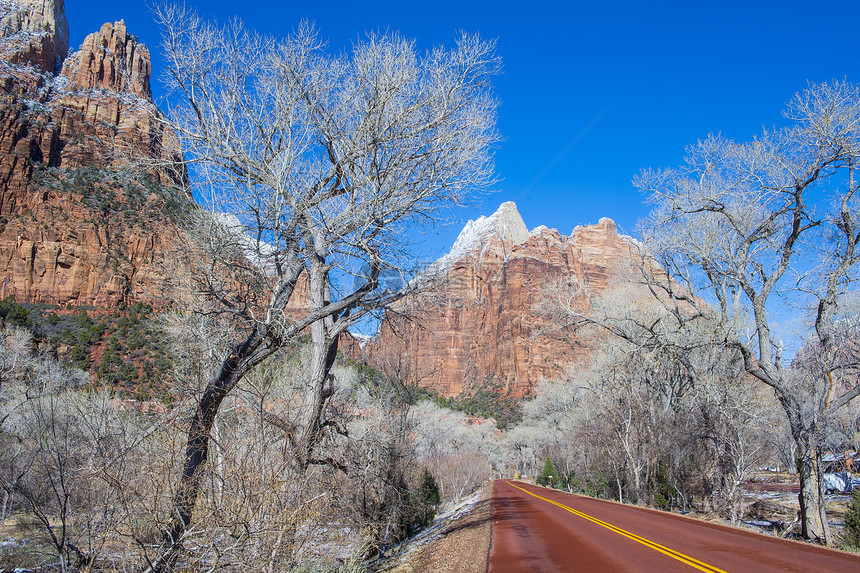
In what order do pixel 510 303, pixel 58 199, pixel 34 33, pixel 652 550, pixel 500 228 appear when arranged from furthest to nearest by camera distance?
1. pixel 500 228
2. pixel 510 303
3. pixel 34 33
4. pixel 58 199
5. pixel 652 550

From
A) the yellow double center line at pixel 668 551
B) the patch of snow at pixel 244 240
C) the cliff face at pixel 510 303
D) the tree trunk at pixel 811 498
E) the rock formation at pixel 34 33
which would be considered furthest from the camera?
the cliff face at pixel 510 303

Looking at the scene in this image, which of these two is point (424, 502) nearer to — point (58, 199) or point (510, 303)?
point (58, 199)

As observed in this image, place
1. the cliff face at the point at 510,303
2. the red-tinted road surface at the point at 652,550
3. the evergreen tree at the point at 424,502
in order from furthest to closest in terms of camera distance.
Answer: the cliff face at the point at 510,303 < the evergreen tree at the point at 424,502 < the red-tinted road surface at the point at 652,550

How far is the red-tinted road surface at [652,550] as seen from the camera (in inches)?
230

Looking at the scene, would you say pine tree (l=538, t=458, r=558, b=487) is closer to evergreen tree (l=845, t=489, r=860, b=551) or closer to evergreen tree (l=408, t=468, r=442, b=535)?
evergreen tree (l=408, t=468, r=442, b=535)

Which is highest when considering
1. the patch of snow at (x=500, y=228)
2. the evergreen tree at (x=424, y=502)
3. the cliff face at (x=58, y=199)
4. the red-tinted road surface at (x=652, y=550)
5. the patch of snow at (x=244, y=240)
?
the patch of snow at (x=500, y=228)

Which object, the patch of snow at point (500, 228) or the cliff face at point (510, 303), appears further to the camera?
the patch of snow at point (500, 228)

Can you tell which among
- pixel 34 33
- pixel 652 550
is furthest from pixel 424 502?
pixel 34 33

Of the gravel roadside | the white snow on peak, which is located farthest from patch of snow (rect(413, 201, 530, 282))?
the gravel roadside

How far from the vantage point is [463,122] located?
7273 mm

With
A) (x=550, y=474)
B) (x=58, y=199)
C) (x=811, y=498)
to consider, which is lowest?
(x=550, y=474)

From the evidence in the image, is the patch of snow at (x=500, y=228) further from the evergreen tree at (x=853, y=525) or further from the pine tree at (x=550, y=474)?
the evergreen tree at (x=853, y=525)

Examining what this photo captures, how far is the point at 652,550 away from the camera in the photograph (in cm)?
704

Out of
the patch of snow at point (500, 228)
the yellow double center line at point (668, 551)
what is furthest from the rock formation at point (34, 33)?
the yellow double center line at point (668, 551)
